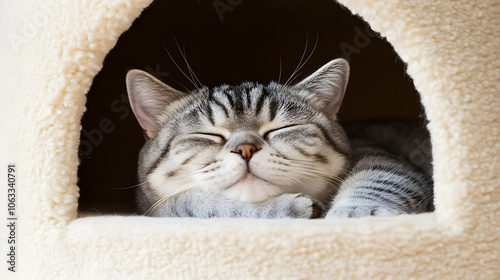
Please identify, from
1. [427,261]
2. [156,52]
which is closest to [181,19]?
[156,52]

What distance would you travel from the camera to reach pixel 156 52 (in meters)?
1.75

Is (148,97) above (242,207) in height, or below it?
above

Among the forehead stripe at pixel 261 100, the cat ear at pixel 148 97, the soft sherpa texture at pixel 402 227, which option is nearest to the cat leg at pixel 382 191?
the soft sherpa texture at pixel 402 227

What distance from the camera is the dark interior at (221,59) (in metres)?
1.64

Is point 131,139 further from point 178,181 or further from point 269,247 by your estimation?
point 269,247

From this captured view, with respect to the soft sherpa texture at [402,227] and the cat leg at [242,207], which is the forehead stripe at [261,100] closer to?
the cat leg at [242,207]

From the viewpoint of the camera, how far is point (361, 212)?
1009 millimetres

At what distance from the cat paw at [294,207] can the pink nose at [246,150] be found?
13cm

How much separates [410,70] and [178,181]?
0.67 m

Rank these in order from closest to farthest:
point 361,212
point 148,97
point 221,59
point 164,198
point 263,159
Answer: point 361,212 → point 263,159 → point 164,198 → point 148,97 → point 221,59

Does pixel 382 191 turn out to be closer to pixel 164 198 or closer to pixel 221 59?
pixel 164 198

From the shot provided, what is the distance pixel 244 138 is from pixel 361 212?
34cm

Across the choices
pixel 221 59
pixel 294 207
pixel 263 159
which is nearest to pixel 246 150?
pixel 263 159

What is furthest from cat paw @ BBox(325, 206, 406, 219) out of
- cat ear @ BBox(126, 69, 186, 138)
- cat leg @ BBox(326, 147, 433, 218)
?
cat ear @ BBox(126, 69, 186, 138)
